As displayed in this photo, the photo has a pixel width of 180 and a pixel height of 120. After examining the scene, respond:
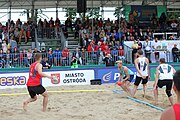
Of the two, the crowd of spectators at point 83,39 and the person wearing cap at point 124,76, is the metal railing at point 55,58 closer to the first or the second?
the crowd of spectators at point 83,39

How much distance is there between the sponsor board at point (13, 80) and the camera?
16391 mm

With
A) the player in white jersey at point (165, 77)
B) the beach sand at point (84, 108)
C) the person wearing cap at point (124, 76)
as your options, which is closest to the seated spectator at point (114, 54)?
the beach sand at point (84, 108)

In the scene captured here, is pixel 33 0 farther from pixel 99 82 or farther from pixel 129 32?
pixel 99 82

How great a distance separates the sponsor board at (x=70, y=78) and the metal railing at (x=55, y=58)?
6.85 feet

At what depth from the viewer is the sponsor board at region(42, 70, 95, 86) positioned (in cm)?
1705

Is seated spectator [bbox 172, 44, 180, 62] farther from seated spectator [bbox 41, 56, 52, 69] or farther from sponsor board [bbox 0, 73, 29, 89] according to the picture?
sponsor board [bbox 0, 73, 29, 89]

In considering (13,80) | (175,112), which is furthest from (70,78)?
(175,112)

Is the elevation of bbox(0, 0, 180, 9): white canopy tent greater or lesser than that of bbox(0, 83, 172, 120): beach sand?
greater

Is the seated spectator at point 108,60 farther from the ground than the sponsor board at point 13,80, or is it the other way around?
the seated spectator at point 108,60

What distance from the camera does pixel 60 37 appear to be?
1003 inches

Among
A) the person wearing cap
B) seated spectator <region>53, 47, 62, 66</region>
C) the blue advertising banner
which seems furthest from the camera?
seated spectator <region>53, 47, 62, 66</region>

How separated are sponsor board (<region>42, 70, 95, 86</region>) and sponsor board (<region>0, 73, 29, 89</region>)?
0.96 metres

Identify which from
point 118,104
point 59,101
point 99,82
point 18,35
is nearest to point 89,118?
point 118,104

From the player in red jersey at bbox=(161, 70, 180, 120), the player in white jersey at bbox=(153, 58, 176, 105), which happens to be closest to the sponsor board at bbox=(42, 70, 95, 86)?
the player in white jersey at bbox=(153, 58, 176, 105)
